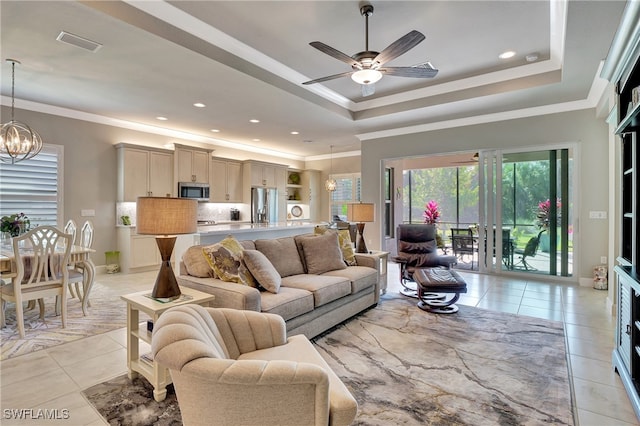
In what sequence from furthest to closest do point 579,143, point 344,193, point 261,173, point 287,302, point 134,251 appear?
point 344,193
point 261,173
point 134,251
point 579,143
point 287,302

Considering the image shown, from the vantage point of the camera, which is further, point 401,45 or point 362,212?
point 362,212

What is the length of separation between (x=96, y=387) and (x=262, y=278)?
4.47 ft

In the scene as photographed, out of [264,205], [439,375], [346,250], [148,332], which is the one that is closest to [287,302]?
[148,332]

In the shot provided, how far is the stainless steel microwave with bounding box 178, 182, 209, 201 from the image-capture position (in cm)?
684

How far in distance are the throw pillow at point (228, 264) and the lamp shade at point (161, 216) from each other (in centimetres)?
54

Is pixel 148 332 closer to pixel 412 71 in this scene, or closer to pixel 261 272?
pixel 261 272

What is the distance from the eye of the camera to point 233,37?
3.64 meters

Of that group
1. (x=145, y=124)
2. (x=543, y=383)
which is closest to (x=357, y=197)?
(x=145, y=124)

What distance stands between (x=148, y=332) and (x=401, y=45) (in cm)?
298

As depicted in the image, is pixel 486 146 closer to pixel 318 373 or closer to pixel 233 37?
pixel 233 37

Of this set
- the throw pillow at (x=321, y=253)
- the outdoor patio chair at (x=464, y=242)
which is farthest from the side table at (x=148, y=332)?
the outdoor patio chair at (x=464, y=242)

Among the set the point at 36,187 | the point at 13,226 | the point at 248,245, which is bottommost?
the point at 248,245

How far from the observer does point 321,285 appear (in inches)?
122

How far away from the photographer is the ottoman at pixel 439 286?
3.57 m
